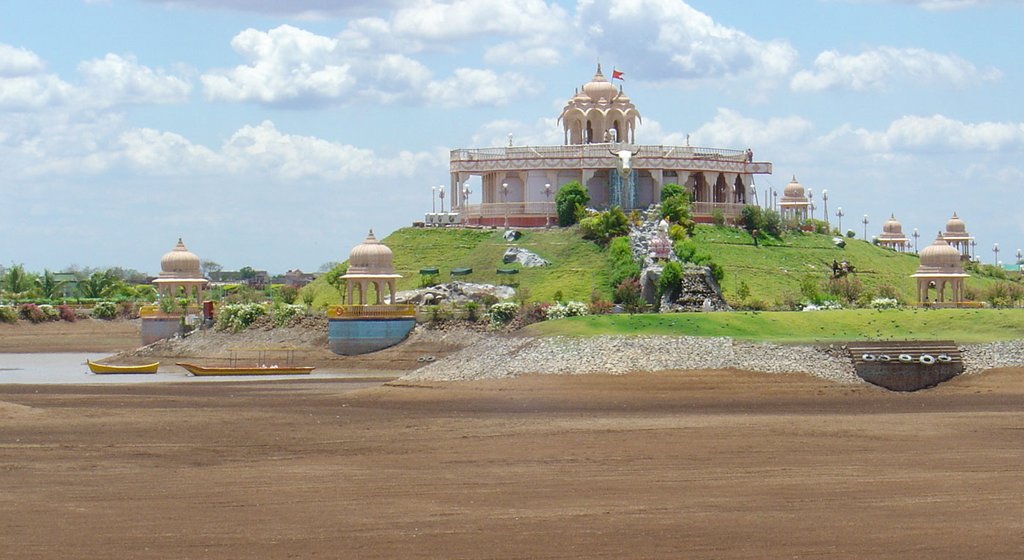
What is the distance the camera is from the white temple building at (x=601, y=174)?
108688 mm

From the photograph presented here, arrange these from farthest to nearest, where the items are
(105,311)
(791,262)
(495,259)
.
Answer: (105,311)
(791,262)
(495,259)

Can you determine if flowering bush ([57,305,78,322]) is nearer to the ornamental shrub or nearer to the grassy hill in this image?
the ornamental shrub

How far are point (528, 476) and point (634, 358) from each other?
2620 centimetres

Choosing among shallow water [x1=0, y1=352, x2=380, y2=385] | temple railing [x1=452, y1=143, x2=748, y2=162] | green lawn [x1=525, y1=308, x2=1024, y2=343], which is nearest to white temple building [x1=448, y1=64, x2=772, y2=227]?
temple railing [x1=452, y1=143, x2=748, y2=162]

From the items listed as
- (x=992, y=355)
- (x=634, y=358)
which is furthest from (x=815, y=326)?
(x=634, y=358)

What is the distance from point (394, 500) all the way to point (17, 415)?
21.1 meters

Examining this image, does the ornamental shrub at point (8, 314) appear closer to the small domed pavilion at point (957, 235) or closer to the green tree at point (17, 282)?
the green tree at point (17, 282)

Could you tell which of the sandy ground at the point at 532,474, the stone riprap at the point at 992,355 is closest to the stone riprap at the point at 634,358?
the sandy ground at the point at 532,474

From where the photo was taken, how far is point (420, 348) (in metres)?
83.4

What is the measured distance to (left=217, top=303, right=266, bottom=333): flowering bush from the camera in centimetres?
9250

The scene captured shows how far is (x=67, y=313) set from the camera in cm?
11788

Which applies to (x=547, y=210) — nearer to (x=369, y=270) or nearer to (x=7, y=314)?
(x=369, y=270)

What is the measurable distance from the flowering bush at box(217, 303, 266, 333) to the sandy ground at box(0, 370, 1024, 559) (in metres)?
35.3

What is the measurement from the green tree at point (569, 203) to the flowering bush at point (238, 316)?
70.7 feet
